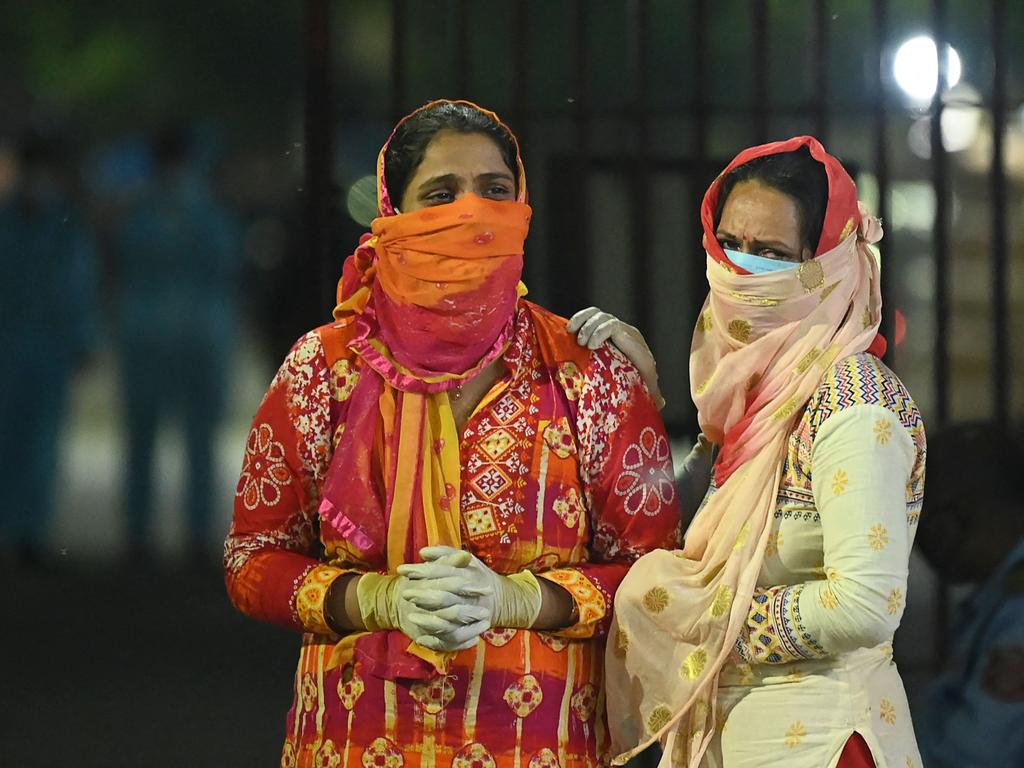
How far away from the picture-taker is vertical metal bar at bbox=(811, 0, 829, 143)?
3.21 metres

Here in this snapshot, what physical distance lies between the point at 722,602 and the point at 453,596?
391 mm

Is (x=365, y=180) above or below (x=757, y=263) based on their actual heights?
above

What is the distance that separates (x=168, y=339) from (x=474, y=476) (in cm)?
157

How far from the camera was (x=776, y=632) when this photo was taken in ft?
6.35

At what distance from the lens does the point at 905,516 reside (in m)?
1.88

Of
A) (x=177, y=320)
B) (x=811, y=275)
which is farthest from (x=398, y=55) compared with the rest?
(x=811, y=275)

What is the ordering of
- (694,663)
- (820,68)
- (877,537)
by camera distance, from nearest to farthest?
(877,537) < (694,663) < (820,68)

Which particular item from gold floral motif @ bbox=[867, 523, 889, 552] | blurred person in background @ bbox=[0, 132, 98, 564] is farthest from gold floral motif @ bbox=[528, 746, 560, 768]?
blurred person in background @ bbox=[0, 132, 98, 564]

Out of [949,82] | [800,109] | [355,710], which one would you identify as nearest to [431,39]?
[800,109]

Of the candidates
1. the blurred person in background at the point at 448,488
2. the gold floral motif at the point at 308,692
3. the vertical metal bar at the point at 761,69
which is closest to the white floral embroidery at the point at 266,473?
the blurred person in background at the point at 448,488

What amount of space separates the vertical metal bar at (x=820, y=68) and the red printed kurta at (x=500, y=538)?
1.29m

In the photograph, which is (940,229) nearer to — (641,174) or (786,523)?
(641,174)

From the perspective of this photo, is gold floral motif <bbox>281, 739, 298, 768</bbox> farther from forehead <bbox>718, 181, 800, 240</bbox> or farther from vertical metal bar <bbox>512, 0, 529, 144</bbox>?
vertical metal bar <bbox>512, 0, 529, 144</bbox>

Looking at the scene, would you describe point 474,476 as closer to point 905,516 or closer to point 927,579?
point 905,516
